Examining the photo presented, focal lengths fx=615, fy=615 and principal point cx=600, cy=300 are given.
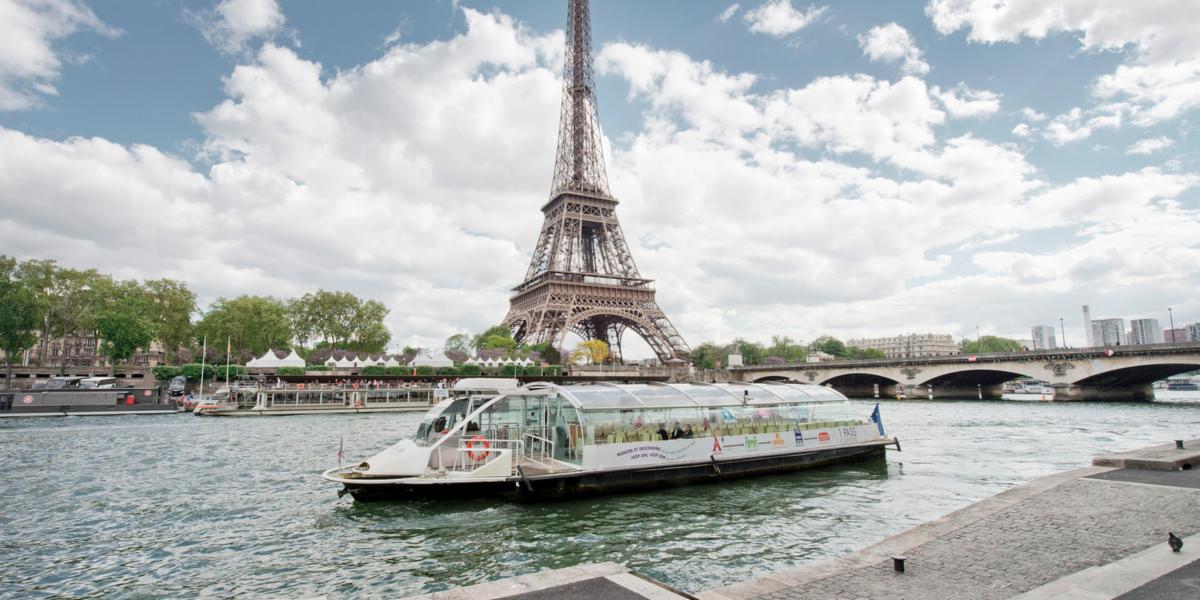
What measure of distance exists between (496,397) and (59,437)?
107 feet

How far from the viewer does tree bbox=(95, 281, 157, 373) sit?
7431cm

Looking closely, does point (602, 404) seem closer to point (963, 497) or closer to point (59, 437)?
point (963, 497)

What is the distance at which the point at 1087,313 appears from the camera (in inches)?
3996

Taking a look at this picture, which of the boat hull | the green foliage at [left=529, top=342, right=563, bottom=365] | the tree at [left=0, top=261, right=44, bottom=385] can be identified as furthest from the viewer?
the green foliage at [left=529, top=342, right=563, bottom=365]

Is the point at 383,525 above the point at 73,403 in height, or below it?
below

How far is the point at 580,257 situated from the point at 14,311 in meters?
68.3

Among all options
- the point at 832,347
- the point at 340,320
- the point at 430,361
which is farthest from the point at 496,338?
the point at 832,347

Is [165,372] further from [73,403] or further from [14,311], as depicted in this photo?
[73,403]

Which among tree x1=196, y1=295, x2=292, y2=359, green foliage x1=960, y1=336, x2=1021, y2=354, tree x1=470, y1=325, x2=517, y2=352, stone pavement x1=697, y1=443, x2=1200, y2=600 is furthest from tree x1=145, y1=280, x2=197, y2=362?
green foliage x1=960, y1=336, x2=1021, y2=354

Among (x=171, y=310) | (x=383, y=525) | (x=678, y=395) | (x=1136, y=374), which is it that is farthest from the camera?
(x=171, y=310)

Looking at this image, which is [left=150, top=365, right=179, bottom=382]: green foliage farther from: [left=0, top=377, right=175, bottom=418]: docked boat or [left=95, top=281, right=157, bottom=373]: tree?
[left=0, top=377, right=175, bottom=418]: docked boat

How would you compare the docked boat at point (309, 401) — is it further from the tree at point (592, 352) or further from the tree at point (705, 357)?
the tree at point (705, 357)

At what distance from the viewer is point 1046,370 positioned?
62094mm

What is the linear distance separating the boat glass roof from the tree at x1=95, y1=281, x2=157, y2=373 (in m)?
78.5
